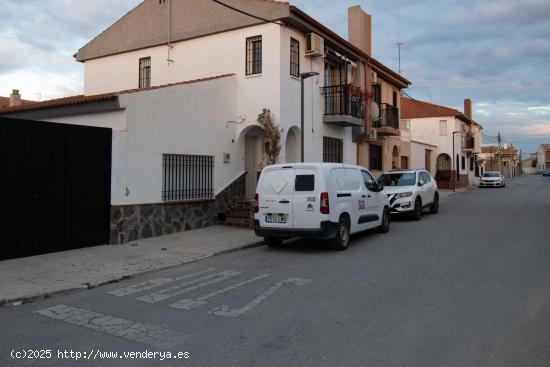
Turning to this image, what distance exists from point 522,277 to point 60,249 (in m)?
8.52

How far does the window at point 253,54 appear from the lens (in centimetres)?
1530

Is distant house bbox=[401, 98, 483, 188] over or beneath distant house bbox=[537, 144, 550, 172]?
beneath

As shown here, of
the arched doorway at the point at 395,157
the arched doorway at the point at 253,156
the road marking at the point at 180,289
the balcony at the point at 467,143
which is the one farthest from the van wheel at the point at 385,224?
the balcony at the point at 467,143

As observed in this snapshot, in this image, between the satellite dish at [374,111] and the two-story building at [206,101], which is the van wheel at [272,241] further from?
A: the satellite dish at [374,111]

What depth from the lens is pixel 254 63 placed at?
50.5ft

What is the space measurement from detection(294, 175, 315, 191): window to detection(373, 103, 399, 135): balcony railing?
13238 millimetres

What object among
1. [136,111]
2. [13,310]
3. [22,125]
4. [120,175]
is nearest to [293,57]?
[136,111]

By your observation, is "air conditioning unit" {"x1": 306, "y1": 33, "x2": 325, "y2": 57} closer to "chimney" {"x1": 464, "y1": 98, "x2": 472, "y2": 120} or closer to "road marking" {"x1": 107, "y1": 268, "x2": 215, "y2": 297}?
"road marking" {"x1": 107, "y1": 268, "x2": 215, "y2": 297}

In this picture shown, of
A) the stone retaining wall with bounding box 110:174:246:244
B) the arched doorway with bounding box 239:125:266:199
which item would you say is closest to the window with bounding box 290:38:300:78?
the arched doorway with bounding box 239:125:266:199

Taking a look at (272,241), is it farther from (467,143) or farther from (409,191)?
(467,143)

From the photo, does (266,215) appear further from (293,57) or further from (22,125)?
(293,57)

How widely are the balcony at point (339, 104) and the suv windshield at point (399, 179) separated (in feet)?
8.82

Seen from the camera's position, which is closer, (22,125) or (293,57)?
(22,125)

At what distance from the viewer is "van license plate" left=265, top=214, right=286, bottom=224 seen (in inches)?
391
